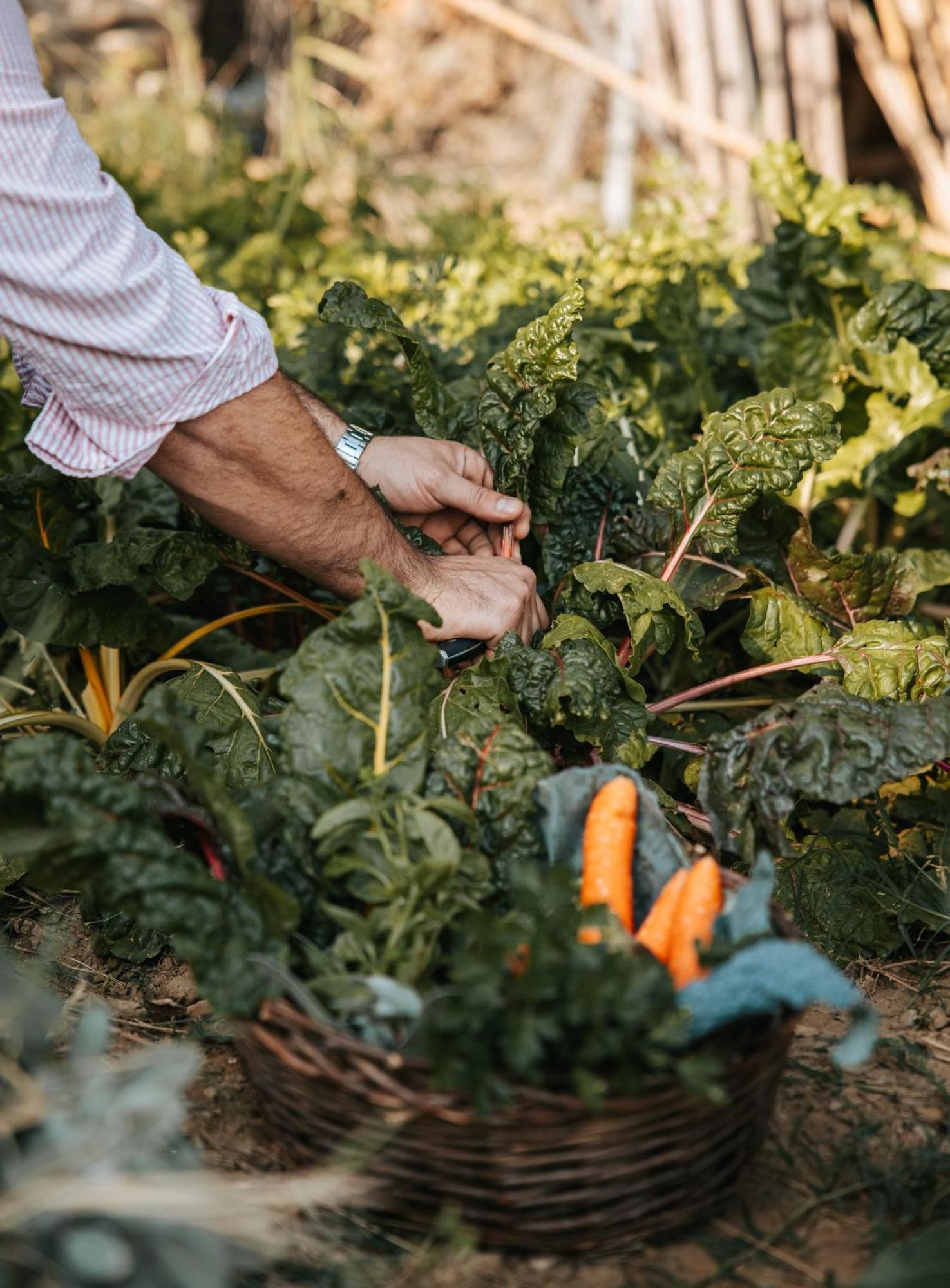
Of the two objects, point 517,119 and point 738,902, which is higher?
point 738,902

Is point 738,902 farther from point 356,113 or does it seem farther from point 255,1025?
point 356,113

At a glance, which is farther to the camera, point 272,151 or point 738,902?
point 272,151

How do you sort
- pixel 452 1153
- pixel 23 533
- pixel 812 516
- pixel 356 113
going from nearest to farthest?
pixel 452 1153, pixel 23 533, pixel 812 516, pixel 356 113

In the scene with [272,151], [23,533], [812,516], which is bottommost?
[272,151]

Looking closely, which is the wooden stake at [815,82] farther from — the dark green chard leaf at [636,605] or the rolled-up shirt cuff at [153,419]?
the rolled-up shirt cuff at [153,419]

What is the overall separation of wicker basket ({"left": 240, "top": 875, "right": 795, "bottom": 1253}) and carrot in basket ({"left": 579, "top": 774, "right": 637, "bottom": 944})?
9.3 inches

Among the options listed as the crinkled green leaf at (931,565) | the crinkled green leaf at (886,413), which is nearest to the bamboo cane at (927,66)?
A: the crinkled green leaf at (886,413)

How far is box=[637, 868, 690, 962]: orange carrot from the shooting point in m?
1.53

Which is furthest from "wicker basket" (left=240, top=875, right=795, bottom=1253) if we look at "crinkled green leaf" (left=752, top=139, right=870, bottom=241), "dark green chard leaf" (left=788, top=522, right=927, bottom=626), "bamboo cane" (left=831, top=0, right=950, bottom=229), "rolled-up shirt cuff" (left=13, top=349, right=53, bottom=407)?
"bamboo cane" (left=831, top=0, right=950, bottom=229)

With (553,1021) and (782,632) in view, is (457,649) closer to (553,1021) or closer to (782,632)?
(782,632)

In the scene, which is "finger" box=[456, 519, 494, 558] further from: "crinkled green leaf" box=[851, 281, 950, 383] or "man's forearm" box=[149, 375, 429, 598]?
"crinkled green leaf" box=[851, 281, 950, 383]

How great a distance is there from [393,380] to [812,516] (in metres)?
1.07

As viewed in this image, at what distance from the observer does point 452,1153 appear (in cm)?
133

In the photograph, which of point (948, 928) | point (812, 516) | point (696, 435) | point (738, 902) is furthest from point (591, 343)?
point (738, 902)
